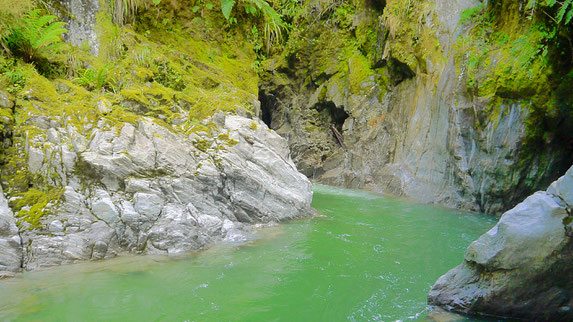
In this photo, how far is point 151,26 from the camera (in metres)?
10.3

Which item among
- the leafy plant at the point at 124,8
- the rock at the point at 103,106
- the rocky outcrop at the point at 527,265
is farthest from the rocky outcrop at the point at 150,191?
the leafy plant at the point at 124,8

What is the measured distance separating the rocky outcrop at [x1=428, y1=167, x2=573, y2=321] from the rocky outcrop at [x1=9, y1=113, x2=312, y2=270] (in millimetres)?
3399

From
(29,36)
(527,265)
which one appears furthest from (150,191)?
(527,265)

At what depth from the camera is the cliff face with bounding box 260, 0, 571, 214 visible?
Result: 24.2 ft

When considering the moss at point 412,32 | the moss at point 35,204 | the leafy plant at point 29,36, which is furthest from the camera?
the moss at point 412,32

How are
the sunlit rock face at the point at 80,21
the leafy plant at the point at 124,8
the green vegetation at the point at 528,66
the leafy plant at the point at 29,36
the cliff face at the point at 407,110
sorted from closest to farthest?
the leafy plant at the point at 29,36, the green vegetation at the point at 528,66, the cliff face at the point at 407,110, the sunlit rock face at the point at 80,21, the leafy plant at the point at 124,8

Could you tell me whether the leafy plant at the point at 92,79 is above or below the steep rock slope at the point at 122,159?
above

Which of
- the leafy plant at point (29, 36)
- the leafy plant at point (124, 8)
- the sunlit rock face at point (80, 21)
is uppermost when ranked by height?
the leafy plant at point (124, 8)

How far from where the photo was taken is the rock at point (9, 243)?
371 cm

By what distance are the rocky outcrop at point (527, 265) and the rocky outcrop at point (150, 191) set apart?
3.40 m

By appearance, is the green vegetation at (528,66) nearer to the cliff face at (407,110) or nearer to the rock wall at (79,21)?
the cliff face at (407,110)

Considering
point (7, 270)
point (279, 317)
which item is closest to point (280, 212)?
point (279, 317)

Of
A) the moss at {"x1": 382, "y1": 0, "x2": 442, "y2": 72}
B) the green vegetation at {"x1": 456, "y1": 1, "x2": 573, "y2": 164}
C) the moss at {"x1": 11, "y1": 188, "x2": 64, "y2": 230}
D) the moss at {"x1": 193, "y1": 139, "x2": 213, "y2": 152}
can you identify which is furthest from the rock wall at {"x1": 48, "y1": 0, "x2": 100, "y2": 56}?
the green vegetation at {"x1": 456, "y1": 1, "x2": 573, "y2": 164}

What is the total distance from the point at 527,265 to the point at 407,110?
8.61 m
